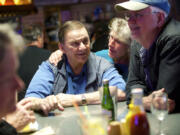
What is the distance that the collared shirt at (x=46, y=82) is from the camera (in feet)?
7.75

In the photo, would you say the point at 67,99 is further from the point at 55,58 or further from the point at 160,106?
the point at 160,106

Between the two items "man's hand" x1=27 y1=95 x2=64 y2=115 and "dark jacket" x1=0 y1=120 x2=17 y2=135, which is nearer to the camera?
"dark jacket" x1=0 y1=120 x2=17 y2=135

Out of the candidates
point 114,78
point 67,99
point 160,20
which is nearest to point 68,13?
point 114,78

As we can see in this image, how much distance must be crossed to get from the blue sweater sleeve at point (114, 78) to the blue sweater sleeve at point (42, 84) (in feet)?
1.54

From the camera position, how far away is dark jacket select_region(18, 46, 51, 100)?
3.41m

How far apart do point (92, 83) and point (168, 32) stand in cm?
85

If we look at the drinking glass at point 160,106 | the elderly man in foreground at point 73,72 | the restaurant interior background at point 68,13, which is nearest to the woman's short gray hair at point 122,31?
the elderly man in foreground at point 73,72

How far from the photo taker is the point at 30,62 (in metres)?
3.54

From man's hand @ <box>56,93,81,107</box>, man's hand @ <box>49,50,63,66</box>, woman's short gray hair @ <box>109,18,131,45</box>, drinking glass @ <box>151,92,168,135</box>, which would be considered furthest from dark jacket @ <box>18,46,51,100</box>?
drinking glass @ <box>151,92,168,135</box>

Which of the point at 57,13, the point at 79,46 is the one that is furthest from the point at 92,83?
the point at 57,13

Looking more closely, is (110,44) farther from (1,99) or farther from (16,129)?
(1,99)

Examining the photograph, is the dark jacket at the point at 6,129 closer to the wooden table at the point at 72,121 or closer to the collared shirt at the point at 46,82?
the wooden table at the point at 72,121

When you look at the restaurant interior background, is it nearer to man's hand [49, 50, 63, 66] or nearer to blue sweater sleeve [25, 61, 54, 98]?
man's hand [49, 50, 63, 66]

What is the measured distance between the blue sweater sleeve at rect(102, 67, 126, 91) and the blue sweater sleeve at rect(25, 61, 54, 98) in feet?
1.54
